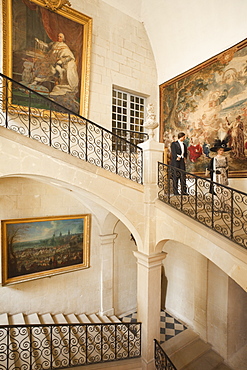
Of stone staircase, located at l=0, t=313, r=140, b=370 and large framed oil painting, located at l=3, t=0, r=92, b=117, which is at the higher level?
large framed oil painting, located at l=3, t=0, r=92, b=117

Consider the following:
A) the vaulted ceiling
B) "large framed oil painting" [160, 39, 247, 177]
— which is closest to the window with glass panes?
"large framed oil painting" [160, 39, 247, 177]

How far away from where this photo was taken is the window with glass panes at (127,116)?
6.57m

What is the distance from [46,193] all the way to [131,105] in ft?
12.6

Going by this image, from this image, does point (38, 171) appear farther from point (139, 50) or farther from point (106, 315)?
point (139, 50)

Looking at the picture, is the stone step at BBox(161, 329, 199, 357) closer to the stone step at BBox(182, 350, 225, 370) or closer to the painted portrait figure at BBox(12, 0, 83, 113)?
the stone step at BBox(182, 350, 225, 370)

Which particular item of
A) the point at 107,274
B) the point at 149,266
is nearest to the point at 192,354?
the point at 107,274

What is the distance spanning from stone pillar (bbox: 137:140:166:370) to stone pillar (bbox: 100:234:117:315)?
2.09m

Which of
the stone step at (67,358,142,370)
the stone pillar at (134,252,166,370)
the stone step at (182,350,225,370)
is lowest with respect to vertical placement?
the stone step at (182,350,225,370)

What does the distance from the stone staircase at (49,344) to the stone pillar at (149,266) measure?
1.31 ft

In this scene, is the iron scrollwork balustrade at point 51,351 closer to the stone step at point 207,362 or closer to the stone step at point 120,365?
the stone step at point 120,365

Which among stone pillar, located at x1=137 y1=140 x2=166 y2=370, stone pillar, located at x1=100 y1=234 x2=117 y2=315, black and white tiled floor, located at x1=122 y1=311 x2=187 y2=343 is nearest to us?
stone pillar, located at x1=137 y1=140 x2=166 y2=370

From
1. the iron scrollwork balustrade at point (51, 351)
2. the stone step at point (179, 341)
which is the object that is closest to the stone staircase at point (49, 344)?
the iron scrollwork balustrade at point (51, 351)

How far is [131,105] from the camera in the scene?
22.8 ft

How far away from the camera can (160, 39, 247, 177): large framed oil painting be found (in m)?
4.92
